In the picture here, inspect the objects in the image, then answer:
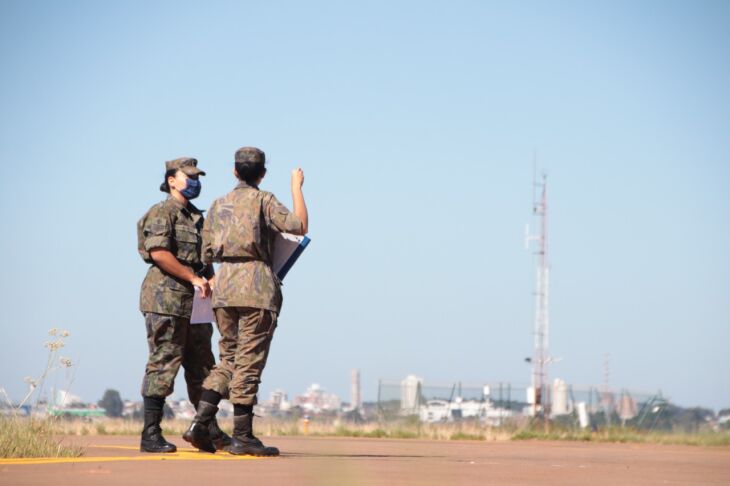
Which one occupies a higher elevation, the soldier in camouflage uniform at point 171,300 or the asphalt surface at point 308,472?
the soldier in camouflage uniform at point 171,300

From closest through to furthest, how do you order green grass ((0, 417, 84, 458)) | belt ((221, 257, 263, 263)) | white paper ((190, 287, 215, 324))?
green grass ((0, 417, 84, 458)) → belt ((221, 257, 263, 263)) → white paper ((190, 287, 215, 324))

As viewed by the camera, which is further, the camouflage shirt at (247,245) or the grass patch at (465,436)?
the grass patch at (465,436)

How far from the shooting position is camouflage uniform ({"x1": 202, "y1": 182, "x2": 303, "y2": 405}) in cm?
917

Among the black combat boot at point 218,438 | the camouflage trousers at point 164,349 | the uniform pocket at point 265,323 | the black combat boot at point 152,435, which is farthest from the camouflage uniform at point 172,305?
the uniform pocket at point 265,323

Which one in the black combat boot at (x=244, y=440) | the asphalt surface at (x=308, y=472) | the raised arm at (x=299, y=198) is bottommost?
the asphalt surface at (x=308, y=472)

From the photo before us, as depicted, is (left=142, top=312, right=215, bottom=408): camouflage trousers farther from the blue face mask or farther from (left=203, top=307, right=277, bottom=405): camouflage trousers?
the blue face mask

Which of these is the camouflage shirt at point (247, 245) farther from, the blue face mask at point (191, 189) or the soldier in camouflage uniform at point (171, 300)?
the blue face mask at point (191, 189)

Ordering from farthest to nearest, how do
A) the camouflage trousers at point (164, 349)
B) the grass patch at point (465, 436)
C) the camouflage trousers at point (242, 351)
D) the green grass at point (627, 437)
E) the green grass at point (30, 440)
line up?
1. the green grass at point (627, 437)
2. the grass patch at point (465, 436)
3. the camouflage trousers at point (164, 349)
4. the camouflage trousers at point (242, 351)
5. the green grass at point (30, 440)

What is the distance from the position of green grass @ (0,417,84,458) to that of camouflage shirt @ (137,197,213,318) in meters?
1.08

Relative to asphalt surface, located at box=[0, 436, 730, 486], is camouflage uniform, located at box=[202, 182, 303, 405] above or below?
above

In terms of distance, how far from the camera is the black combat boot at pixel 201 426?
930 cm

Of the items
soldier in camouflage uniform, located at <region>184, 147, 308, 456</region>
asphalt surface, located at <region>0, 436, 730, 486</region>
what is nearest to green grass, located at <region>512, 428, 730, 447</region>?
asphalt surface, located at <region>0, 436, 730, 486</region>

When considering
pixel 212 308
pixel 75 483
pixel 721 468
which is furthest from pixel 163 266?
pixel 721 468

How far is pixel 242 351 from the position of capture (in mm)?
9188
